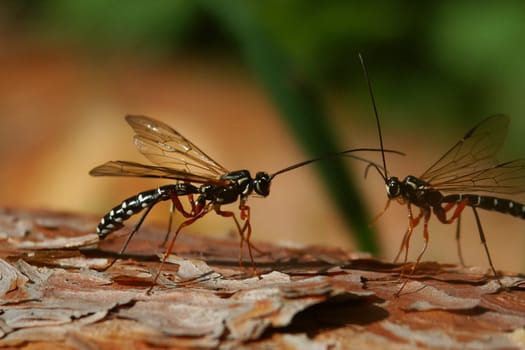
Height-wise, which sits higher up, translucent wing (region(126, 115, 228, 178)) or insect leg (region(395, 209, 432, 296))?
translucent wing (region(126, 115, 228, 178))

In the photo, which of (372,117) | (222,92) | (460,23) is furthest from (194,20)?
(460,23)

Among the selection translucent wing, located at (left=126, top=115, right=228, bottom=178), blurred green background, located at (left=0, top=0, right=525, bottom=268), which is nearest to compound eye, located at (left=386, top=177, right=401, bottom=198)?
translucent wing, located at (left=126, top=115, right=228, bottom=178)

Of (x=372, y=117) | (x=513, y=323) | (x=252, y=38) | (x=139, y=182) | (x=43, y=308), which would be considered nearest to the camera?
(x=513, y=323)

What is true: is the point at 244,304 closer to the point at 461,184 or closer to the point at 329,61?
the point at 461,184

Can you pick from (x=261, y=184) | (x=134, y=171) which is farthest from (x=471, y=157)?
(x=134, y=171)

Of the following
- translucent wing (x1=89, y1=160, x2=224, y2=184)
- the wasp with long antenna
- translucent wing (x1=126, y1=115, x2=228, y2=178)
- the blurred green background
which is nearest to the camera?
translucent wing (x1=89, y1=160, x2=224, y2=184)

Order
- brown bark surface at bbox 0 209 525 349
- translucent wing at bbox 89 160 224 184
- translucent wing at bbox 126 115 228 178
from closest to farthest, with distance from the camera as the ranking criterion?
brown bark surface at bbox 0 209 525 349
translucent wing at bbox 89 160 224 184
translucent wing at bbox 126 115 228 178

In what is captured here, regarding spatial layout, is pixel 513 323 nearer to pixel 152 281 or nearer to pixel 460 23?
pixel 152 281

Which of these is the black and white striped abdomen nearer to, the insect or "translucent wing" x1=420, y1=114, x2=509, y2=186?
"translucent wing" x1=420, y1=114, x2=509, y2=186
